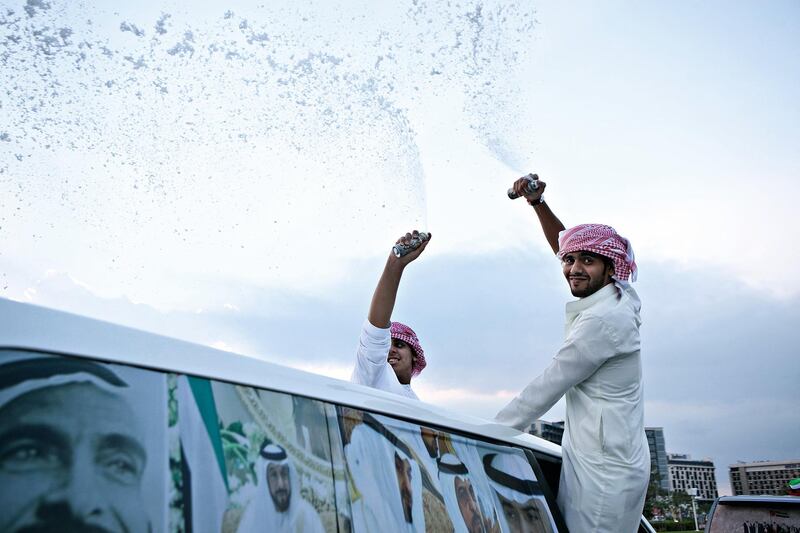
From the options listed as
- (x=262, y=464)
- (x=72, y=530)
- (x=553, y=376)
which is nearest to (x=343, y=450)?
(x=262, y=464)

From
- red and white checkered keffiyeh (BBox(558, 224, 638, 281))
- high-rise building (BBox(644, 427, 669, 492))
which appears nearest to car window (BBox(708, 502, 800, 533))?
red and white checkered keffiyeh (BBox(558, 224, 638, 281))

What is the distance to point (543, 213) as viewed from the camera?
4.37 metres

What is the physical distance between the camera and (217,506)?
1.32 metres

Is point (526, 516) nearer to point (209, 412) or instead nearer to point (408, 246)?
point (209, 412)

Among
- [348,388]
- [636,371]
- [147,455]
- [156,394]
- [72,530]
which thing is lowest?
[72,530]

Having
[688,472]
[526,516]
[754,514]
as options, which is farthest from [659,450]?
[526,516]

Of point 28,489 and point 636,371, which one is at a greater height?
point 636,371

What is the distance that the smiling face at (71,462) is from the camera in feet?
3.50

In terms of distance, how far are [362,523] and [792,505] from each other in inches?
153

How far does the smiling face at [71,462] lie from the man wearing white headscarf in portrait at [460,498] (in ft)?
3.54

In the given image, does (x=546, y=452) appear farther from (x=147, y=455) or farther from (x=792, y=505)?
(x=792, y=505)

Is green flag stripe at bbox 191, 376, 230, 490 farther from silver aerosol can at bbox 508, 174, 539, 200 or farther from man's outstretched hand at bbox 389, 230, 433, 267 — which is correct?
silver aerosol can at bbox 508, 174, 539, 200

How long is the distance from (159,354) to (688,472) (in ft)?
594

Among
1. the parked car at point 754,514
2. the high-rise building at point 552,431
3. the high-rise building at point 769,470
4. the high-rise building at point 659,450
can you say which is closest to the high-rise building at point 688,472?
the high-rise building at point 659,450
